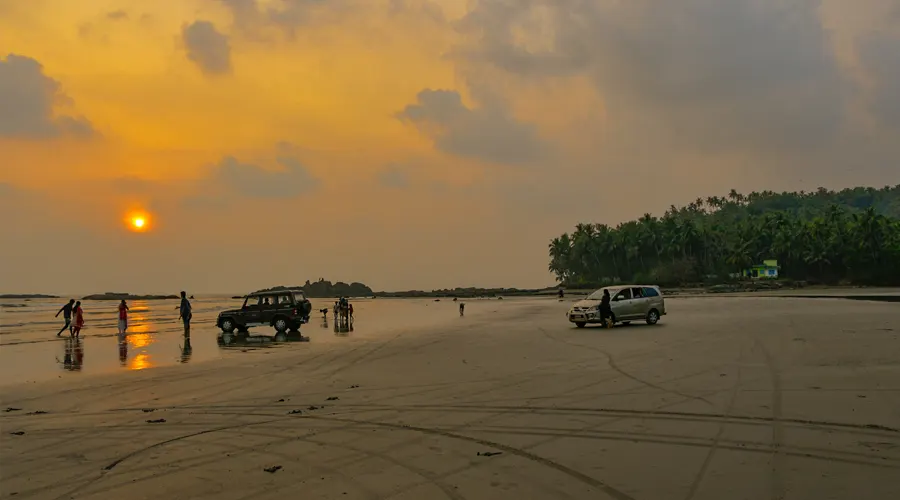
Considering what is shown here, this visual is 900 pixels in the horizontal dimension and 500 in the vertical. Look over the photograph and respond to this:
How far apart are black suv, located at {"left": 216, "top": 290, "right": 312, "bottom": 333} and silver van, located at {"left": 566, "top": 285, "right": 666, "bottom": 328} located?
1421 centimetres

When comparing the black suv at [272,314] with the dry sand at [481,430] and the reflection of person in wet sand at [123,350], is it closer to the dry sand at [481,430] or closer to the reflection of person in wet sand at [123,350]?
the reflection of person in wet sand at [123,350]

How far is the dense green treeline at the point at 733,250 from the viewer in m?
111

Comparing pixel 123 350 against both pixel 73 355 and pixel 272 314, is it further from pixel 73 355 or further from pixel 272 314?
pixel 272 314

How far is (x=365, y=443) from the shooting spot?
798cm

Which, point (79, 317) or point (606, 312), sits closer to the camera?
point (606, 312)

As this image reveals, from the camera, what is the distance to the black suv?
1291 inches

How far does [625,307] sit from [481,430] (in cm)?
2303

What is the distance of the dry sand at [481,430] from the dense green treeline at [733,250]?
113m

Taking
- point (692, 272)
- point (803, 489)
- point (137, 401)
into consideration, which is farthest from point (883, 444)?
point (692, 272)

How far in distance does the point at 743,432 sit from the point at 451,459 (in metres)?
3.87

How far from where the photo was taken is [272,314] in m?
33.1

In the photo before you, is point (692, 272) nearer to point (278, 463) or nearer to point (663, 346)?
point (663, 346)

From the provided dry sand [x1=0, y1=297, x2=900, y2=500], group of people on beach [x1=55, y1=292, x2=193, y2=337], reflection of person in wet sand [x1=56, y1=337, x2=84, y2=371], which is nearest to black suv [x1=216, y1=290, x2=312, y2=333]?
group of people on beach [x1=55, y1=292, x2=193, y2=337]

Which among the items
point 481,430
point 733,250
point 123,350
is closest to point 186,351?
point 123,350
